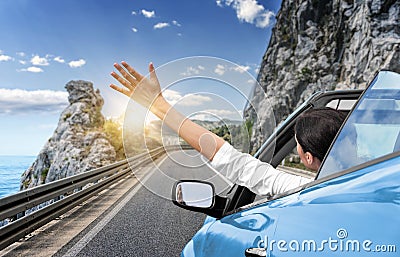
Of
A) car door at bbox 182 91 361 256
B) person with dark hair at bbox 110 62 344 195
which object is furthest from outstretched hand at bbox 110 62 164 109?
car door at bbox 182 91 361 256

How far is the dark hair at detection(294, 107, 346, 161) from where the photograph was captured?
1938 millimetres

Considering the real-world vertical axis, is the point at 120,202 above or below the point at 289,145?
below

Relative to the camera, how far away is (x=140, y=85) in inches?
84.2

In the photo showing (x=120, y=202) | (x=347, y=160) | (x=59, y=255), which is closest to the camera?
(x=347, y=160)

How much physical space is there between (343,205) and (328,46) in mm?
61773

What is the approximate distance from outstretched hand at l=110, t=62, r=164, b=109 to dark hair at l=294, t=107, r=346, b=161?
27.5 inches

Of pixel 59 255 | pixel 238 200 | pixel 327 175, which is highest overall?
pixel 327 175

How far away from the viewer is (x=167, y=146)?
2.23 m

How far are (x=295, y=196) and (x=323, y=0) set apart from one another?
218 feet

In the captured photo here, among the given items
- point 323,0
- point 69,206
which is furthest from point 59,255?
point 323,0

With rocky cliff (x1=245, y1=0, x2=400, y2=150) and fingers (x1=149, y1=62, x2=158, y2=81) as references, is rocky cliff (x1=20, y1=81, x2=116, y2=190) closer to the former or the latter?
rocky cliff (x1=245, y1=0, x2=400, y2=150)

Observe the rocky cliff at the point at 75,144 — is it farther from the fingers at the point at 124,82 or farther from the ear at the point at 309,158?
the ear at the point at 309,158

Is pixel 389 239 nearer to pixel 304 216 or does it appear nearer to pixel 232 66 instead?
pixel 304 216

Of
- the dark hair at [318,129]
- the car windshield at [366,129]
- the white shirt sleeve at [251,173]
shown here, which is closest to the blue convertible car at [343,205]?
the car windshield at [366,129]
